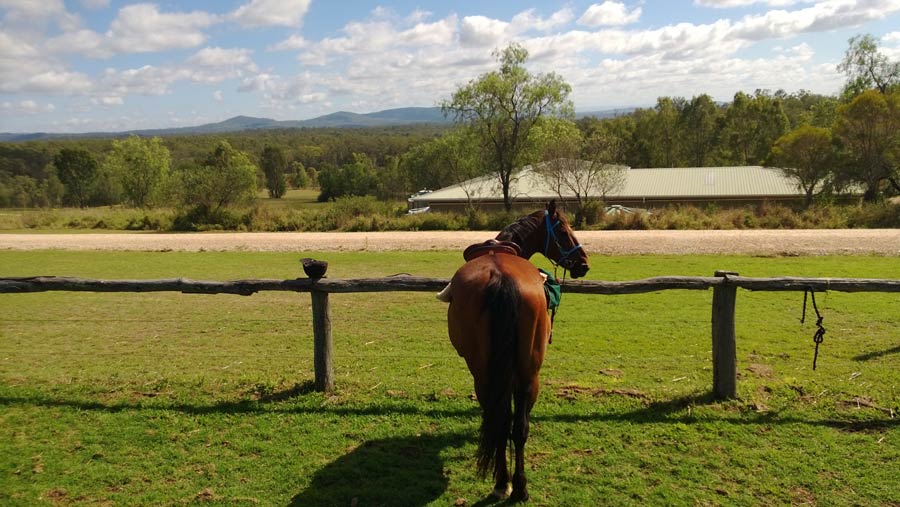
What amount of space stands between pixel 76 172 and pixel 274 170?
2720 centimetres

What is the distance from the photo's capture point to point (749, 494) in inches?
163

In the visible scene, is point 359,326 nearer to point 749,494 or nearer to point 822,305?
point 749,494

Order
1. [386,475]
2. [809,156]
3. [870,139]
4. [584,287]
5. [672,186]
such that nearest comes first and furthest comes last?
1. [386,475]
2. [584,287]
3. [870,139]
4. [809,156]
5. [672,186]

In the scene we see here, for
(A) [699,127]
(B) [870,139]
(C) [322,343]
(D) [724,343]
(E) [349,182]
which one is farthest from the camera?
(E) [349,182]

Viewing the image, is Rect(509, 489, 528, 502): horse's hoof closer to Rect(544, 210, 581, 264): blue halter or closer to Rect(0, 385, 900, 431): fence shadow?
Rect(0, 385, 900, 431): fence shadow

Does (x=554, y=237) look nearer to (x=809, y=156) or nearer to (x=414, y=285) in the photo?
(x=414, y=285)

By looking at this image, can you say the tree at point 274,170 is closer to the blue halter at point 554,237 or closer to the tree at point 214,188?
the tree at point 214,188

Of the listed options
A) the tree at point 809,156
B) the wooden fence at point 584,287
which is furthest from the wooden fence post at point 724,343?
A: the tree at point 809,156

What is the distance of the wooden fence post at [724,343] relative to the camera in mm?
5730

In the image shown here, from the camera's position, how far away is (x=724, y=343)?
5766mm

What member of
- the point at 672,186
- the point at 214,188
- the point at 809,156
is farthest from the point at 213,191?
the point at 809,156

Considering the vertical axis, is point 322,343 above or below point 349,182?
below

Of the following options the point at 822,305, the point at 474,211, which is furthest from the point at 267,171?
the point at 822,305

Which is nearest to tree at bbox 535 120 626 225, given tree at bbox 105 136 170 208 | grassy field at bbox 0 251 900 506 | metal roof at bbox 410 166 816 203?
metal roof at bbox 410 166 816 203
